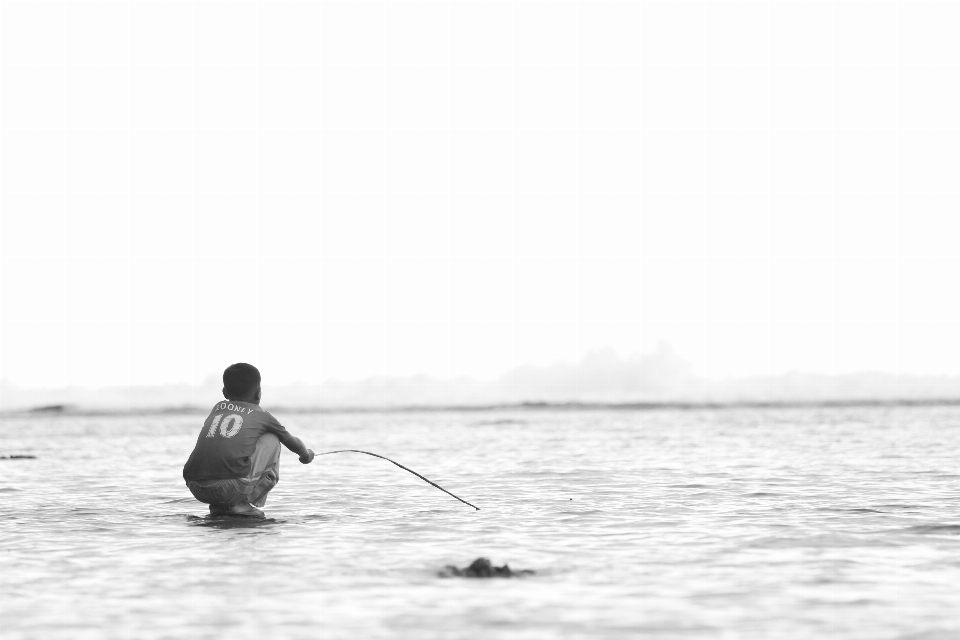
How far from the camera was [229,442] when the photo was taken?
41.5ft

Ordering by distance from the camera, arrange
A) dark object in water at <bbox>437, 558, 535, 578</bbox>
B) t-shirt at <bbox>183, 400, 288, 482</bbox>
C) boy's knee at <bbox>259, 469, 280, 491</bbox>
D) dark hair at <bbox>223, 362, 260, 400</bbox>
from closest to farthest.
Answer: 1. dark object in water at <bbox>437, 558, 535, 578</bbox>
2. t-shirt at <bbox>183, 400, 288, 482</bbox>
3. dark hair at <bbox>223, 362, 260, 400</bbox>
4. boy's knee at <bbox>259, 469, 280, 491</bbox>

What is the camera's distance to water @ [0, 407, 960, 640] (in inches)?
292

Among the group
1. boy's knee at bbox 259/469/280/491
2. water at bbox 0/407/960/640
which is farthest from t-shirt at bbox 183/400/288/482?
water at bbox 0/407/960/640

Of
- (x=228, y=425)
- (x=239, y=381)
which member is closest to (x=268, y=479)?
(x=228, y=425)

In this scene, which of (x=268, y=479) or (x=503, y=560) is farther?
(x=268, y=479)

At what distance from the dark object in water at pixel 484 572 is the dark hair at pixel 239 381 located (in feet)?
15.0

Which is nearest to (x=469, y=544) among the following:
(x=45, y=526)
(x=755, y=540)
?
(x=755, y=540)

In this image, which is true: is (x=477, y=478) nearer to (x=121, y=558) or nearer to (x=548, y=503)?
(x=548, y=503)

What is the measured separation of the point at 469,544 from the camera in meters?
11.5

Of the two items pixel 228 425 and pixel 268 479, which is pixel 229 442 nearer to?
pixel 228 425

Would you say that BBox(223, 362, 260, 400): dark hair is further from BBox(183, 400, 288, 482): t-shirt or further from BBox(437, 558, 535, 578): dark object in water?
BBox(437, 558, 535, 578): dark object in water

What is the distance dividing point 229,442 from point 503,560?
4.02m

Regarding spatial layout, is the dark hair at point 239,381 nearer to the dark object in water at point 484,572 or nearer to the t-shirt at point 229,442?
the t-shirt at point 229,442

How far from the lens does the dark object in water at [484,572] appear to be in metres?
9.23
